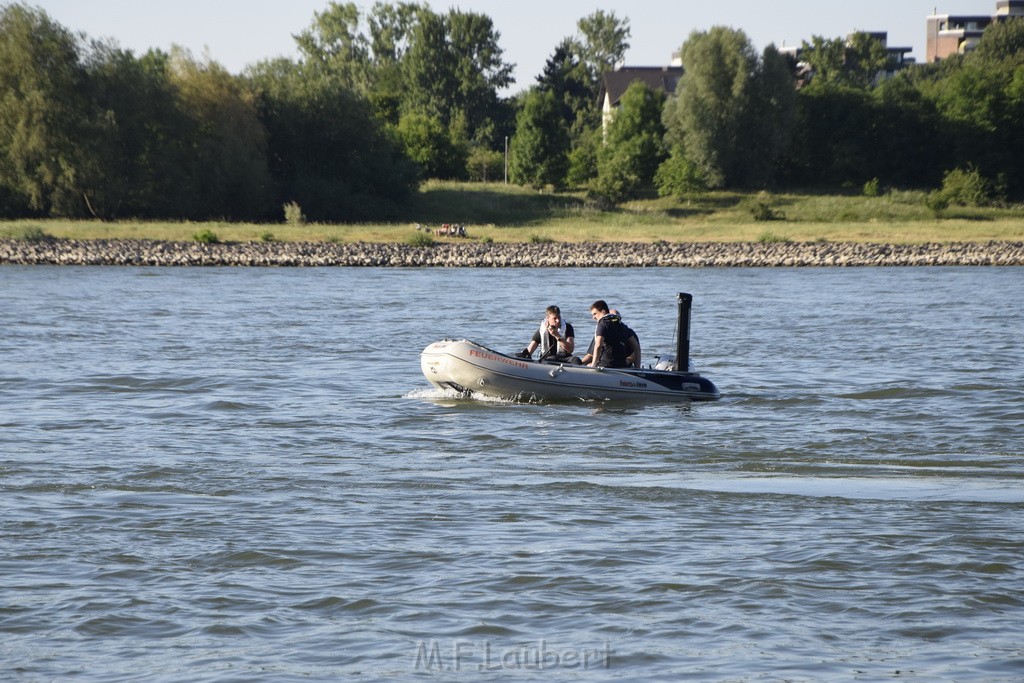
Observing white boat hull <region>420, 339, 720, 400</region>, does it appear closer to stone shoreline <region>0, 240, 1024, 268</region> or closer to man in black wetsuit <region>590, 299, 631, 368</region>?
man in black wetsuit <region>590, 299, 631, 368</region>

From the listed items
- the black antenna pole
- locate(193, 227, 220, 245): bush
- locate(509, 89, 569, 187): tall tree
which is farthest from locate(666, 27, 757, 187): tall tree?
the black antenna pole

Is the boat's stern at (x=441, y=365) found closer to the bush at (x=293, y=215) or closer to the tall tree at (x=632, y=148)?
the bush at (x=293, y=215)

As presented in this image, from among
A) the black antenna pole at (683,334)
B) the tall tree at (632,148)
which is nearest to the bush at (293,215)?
the tall tree at (632,148)

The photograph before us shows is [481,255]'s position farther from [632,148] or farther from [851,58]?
[851,58]

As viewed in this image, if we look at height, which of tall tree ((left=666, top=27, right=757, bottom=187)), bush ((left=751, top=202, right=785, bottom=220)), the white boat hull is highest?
tall tree ((left=666, top=27, right=757, bottom=187))

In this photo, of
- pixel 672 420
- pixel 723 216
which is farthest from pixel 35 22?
pixel 672 420

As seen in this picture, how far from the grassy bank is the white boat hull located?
107 ft

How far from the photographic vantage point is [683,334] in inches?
604

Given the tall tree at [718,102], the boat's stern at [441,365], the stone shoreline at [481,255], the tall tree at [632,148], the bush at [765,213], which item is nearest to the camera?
the boat's stern at [441,365]

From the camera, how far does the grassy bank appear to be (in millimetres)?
47928

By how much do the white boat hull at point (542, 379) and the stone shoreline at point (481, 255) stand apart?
27.6m

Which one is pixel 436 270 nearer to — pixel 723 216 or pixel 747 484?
pixel 723 216

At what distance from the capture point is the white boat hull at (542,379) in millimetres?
14711

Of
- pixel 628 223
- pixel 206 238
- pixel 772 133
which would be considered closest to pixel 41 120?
pixel 206 238
